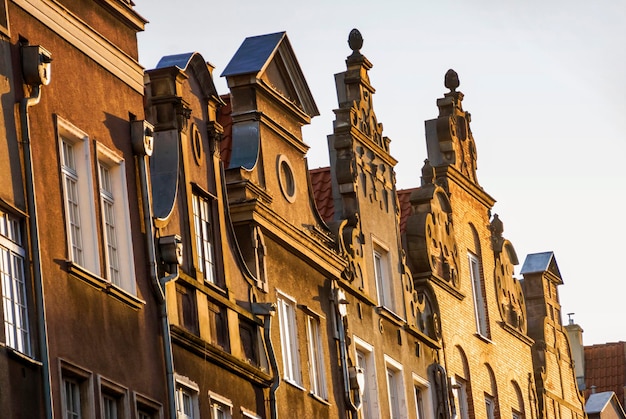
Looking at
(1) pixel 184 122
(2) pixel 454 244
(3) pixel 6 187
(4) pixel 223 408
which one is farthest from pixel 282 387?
(2) pixel 454 244

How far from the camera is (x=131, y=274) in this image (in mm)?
24859

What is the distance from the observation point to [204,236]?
92.4 ft

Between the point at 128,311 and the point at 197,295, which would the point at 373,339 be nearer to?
the point at 197,295

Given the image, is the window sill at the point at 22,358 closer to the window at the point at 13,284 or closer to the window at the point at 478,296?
the window at the point at 13,284

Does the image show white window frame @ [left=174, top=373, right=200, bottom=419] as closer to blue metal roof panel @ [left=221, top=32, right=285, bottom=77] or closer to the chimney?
blue metal roof panel @ [left=221, top=32, right=285, bottom=77]

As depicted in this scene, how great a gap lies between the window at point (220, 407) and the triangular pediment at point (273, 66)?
5.99 metres

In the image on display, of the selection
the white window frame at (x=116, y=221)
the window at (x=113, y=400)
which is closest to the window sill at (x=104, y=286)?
the white window frame at (x=116, y=221)

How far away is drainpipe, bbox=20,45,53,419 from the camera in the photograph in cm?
2184

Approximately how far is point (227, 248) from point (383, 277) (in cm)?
790

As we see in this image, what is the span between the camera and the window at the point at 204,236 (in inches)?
1095

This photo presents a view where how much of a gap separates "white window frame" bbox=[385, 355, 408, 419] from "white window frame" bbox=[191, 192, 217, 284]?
295 inches

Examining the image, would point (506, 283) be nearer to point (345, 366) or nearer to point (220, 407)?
point (345, 366)

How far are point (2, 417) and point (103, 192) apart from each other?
4737mm

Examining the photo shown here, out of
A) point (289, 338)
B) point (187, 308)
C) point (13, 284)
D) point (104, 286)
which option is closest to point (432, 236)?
point (289, 338)
